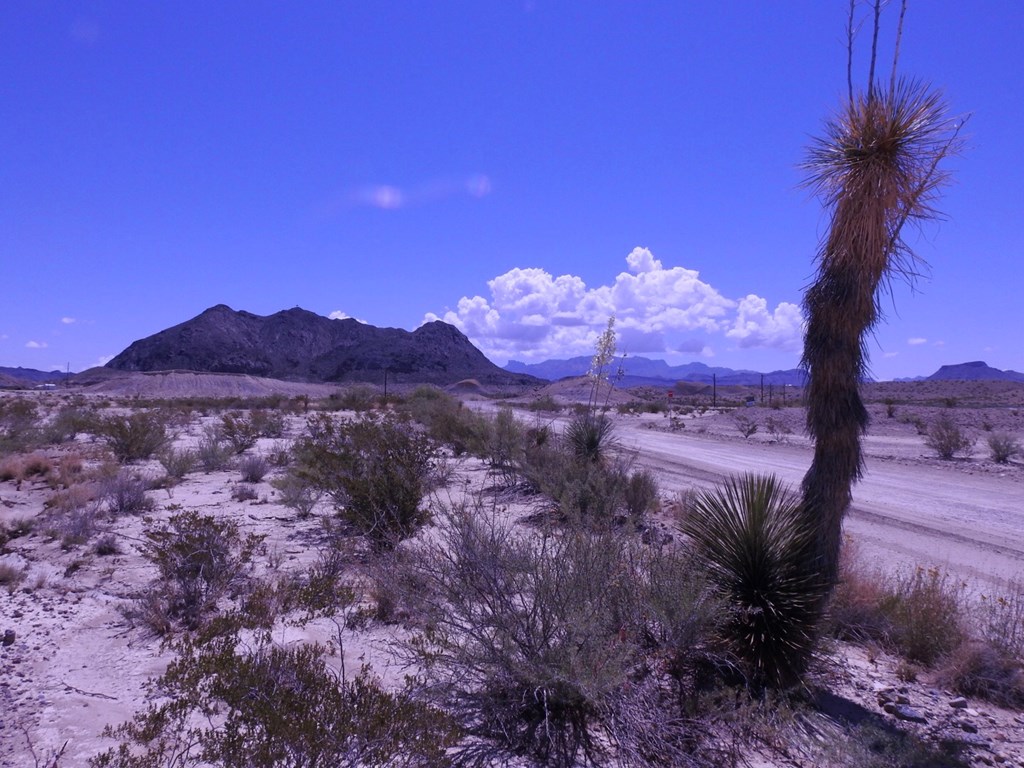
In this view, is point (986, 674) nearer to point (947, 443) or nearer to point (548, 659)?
point (548, 659)

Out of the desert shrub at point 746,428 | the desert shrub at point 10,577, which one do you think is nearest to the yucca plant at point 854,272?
the desert shrub at point 10,577

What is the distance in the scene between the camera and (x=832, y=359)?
21.0 feet

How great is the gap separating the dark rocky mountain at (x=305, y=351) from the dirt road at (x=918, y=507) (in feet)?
352

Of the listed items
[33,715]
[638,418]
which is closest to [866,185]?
[33,715]

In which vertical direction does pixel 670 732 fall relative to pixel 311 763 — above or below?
below

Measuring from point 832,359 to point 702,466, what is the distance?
54.4 feet

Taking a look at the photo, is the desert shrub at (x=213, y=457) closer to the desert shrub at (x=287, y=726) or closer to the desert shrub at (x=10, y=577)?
the desert shrub at (x=10, y=577)

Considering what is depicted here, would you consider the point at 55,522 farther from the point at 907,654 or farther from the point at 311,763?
the point at 907,654

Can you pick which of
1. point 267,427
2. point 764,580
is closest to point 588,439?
point 764,580

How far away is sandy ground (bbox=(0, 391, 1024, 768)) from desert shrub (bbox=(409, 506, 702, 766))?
94 centimetres

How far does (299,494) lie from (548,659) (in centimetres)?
871

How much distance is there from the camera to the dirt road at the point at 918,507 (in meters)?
10.6

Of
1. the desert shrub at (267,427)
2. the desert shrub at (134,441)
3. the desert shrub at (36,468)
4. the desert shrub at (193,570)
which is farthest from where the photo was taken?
the desert shrub at (267,427)

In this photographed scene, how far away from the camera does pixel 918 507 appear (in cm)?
1498
